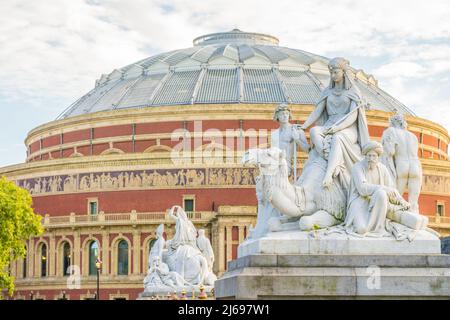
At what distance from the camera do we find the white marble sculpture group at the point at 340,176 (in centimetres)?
1612

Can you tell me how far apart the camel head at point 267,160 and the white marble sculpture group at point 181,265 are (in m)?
20.1

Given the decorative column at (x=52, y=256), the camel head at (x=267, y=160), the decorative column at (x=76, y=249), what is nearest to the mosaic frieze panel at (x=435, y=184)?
the decorative column at (x=76, y=249)

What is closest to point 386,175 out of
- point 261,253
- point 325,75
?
point 261,253

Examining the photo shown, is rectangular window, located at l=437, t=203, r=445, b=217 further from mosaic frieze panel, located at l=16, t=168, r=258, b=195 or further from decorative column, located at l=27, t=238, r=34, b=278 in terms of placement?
decorative column, located at l=27, t=238, r=34, b=278

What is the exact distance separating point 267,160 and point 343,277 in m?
2.61

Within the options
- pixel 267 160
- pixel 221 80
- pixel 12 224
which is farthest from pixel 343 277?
pixel 221 80

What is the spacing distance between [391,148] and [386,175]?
151 centimetres

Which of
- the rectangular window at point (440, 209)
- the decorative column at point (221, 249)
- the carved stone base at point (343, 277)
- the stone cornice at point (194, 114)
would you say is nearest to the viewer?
the carved stone base at point (343, 277)

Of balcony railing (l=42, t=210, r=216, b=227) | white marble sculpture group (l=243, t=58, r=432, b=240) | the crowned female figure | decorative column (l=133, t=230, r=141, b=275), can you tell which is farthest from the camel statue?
decorative column (l=133, t=230, r=141, b=275)

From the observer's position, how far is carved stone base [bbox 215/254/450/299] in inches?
598

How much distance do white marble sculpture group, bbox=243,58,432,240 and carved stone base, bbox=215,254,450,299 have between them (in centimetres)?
56

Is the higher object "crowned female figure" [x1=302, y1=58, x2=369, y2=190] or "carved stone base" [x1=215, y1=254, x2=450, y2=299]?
"crowned female figure" [x1=302, y1=58, x2=369, y2=190]

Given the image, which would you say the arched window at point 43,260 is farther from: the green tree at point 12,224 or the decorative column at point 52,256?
the green tree at point 12,224
